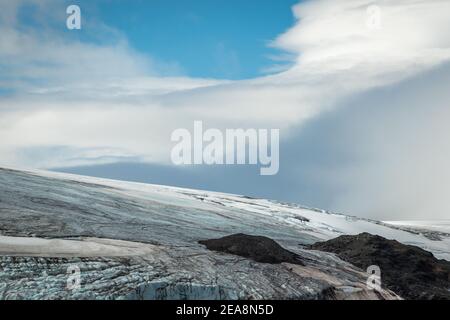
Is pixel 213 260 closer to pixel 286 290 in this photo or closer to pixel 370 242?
pixel 286 290

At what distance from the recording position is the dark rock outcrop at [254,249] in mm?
17234

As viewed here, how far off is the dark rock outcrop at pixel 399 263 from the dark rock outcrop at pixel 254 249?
334 cm

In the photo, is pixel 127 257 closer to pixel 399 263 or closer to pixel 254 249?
pixel 254 249

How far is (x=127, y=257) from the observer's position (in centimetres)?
1498

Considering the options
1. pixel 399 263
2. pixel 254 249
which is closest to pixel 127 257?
pixel 254 249

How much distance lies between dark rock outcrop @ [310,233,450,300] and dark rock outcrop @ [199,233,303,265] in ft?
11.0

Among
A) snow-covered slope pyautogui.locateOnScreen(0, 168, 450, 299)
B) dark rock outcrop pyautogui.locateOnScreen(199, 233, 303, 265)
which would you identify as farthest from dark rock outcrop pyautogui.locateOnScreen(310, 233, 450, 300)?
dark rock outcrop pyautogui.locateOnScreen(199, 233, 303, 265)

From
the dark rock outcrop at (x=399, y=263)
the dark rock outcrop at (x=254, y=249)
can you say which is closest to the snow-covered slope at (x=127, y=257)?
the dark rock outcrop at (x=254, y=249)

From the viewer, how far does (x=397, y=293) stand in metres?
17.6

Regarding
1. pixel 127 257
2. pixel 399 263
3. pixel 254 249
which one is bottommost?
pixel 399 263

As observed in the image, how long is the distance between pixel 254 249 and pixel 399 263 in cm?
675

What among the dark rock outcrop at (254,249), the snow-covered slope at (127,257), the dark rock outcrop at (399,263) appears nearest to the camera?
the snow-covered slope at (127,257)

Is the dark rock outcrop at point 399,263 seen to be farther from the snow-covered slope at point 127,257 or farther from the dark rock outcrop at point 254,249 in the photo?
the dark rock outcrop at point 254,249
